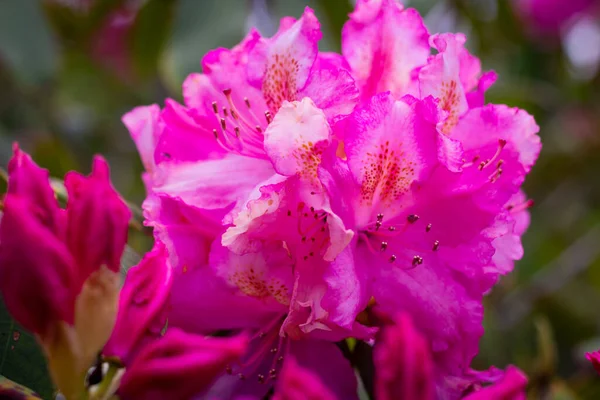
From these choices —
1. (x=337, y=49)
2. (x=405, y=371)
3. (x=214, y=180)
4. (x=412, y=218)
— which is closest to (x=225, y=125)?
(x=214, y=180)

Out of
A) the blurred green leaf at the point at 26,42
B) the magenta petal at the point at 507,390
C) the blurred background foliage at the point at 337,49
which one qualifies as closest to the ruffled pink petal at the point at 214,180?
the magenta petal at the point at 507,390

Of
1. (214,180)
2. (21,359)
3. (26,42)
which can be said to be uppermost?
(214,180)

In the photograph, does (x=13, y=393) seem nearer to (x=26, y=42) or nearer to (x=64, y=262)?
(x=64, y=262)

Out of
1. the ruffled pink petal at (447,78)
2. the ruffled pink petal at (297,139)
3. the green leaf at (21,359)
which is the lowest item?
the green leaf at (21,359)

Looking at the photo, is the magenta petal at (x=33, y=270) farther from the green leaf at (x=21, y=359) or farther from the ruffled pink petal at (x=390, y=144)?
the ruffled pink petal at (x=390, y=144)

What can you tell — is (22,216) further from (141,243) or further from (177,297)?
(141,243)

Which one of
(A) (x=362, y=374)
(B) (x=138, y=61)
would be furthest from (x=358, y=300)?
(B) (x=138, y=61)
